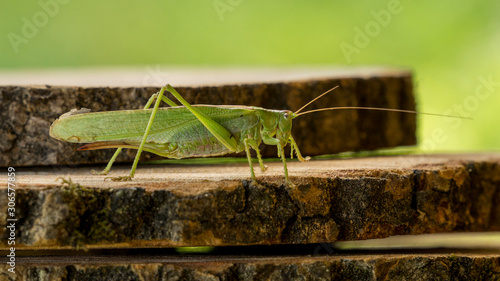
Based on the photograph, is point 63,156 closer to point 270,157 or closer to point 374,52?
point 270,157

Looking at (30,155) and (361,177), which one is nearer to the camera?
(361,177)

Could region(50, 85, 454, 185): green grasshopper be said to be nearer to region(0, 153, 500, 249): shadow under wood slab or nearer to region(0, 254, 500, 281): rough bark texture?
region(0, 153, 500, 249): shadow under wood slab

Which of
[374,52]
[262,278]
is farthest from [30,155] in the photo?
[374,52]

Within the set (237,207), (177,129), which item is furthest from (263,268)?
(177,129)

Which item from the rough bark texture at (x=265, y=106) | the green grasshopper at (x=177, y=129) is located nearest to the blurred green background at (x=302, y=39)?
the rough bark texture at (x=265, y=106)

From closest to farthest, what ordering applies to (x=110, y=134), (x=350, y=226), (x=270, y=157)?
1. (x=350, y=226)
2. (x=110, y=134)
3. (x=270, y=157)

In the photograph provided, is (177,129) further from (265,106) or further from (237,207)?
(265,106)
